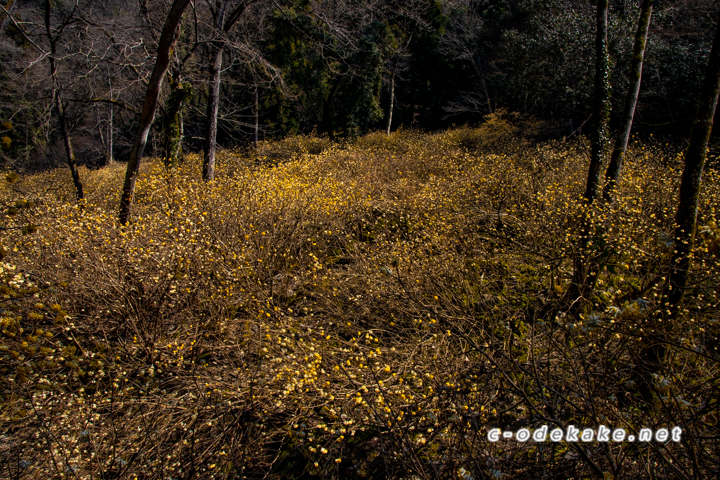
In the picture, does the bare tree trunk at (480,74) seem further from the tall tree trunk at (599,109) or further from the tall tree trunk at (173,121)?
the tall tree trunk at (173,121)

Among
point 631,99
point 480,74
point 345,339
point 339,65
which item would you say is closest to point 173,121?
point 345,339

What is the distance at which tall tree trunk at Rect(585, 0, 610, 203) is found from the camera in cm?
452

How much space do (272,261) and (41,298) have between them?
91.0 inches

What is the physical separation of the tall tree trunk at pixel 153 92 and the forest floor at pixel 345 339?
580 mm

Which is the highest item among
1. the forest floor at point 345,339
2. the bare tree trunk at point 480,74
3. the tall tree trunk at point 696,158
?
the bare tree trunk at point 480,74

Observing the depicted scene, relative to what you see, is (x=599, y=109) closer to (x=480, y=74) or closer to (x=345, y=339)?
(x=345, y=339)

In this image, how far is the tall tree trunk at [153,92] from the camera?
15.5 ft

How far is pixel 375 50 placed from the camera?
17406mm

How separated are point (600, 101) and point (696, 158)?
1.97 m

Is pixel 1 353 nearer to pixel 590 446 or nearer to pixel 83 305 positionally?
pixel 83 305

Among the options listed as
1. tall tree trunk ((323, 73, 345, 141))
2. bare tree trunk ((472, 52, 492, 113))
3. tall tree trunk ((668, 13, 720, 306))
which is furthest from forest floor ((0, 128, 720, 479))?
bare tree trunk ((472, 52, 492, 113))

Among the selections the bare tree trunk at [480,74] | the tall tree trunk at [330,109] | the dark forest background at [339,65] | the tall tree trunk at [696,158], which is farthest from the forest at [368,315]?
the bare tree trunk at [480,74]

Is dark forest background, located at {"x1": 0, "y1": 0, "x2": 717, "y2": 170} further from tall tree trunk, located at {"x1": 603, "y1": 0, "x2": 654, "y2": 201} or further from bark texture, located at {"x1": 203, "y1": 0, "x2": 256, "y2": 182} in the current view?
tall tree trunk, located at {"x1": 603, "y1": 0, "x2": 654, "y2": 201}

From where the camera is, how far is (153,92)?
4988 millimetres
